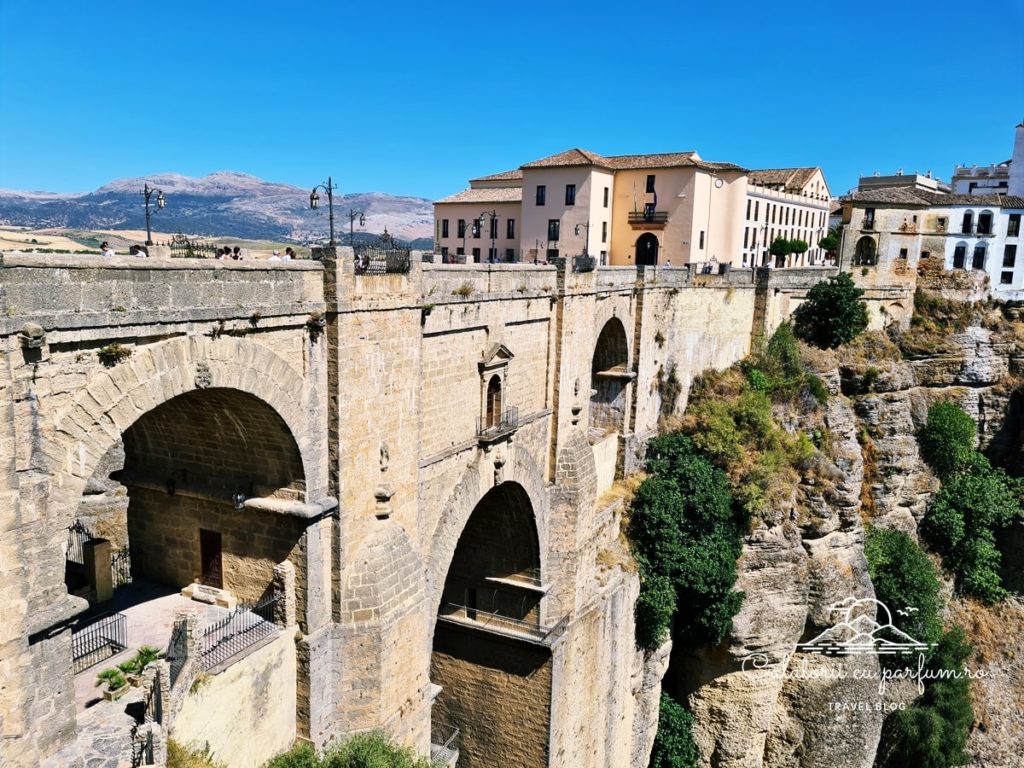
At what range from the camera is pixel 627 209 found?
41.5 metres

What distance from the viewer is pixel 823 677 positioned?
1125 inches

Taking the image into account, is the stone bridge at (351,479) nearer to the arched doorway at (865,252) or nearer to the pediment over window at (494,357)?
the pediment over window at (494,357)

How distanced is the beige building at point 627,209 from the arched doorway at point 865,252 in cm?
609

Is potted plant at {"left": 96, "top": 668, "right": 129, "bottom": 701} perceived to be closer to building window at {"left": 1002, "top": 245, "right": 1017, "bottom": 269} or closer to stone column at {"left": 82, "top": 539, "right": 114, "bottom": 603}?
stone column at {"left": 82, "top": 539, "right": 114, "bottom": 603}

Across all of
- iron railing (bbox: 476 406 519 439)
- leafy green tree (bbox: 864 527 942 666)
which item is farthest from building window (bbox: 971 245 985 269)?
iron railing (bbox: 476 406 519 439)

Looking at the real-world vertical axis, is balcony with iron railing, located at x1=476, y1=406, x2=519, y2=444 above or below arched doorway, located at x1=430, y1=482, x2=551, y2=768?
above

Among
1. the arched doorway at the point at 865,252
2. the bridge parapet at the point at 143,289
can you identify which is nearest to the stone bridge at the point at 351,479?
the bridge parapet at the point at 143,289

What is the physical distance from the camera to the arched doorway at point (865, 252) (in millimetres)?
41656

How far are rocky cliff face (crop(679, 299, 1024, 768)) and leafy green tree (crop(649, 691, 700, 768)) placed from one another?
0.66 m

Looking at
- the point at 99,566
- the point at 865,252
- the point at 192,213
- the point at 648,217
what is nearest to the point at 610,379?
the point at 99,566

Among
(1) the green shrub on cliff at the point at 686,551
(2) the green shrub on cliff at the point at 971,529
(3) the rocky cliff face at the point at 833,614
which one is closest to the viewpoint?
(1) the green shrub on cliff at the point at 686,551

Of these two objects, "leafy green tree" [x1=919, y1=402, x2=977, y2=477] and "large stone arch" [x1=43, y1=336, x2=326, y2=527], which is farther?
"leafy green tree" [x1=919, y1=402, x2=977, y2=477]

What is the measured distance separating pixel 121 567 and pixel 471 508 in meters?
6.52

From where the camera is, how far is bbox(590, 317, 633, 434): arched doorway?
25.4 m
